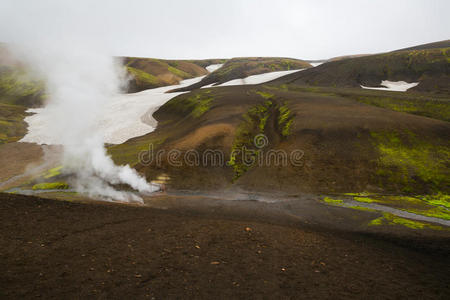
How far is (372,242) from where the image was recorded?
57.1ft

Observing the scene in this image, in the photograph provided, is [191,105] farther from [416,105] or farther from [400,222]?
[400,222]

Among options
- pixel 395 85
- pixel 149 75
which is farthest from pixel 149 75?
pixel 395 85

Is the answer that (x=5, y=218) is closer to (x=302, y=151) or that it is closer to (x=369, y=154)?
(x=302, y=151)

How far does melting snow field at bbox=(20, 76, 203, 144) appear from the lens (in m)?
65.6

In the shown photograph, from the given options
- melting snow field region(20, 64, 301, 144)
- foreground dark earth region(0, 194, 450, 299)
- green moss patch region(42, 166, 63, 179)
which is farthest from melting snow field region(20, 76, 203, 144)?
foreground dark earth region(0, 194, 450, 299)

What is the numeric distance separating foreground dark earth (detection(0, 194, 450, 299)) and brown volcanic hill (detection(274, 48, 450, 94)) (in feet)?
313

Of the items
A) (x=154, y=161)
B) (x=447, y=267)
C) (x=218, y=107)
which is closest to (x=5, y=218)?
(x=154, y=161)

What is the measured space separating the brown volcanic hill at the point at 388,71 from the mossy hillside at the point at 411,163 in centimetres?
6286

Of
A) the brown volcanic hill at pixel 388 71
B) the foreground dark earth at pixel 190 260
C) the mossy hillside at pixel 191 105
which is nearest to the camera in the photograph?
the foreground dark earth at pixel 190 260

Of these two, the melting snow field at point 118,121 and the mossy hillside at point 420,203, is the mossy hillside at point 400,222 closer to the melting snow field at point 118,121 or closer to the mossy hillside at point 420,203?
the mossy hillside at point 420,203

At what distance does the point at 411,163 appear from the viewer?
109 ft

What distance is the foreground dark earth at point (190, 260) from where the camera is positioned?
9617mm

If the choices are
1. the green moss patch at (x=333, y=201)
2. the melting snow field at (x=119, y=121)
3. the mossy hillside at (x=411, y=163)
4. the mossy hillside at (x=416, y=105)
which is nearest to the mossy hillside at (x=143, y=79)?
the melting snow field at (x=119, y=121)

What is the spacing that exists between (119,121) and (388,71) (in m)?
112
